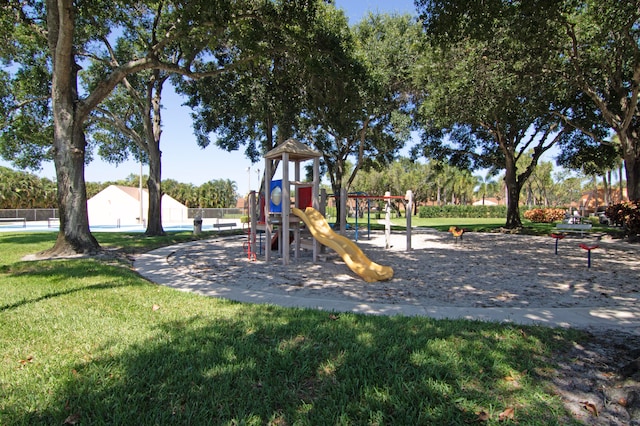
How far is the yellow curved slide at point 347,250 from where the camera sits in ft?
25.7

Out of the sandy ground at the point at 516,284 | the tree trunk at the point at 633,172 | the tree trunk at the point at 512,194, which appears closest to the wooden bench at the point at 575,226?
the tree trunk at the point at 633,172

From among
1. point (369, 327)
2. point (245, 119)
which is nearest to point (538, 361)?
point (369, 327)

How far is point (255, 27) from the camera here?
1051cm

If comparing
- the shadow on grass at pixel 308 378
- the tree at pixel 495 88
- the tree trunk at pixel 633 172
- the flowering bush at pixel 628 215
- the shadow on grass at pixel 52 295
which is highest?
the tree at pixel 495 88

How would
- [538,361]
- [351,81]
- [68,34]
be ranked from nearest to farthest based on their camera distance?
[538,361]
[68,34]
[351,81]

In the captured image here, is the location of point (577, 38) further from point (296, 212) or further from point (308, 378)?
point (308, 378)

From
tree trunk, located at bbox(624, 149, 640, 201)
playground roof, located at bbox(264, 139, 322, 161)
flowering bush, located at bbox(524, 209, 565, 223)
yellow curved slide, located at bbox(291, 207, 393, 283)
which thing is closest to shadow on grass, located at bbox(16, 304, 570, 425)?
yellow curved slide, located at bbox(291, 207, 393, 283)

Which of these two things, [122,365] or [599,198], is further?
[599,198]

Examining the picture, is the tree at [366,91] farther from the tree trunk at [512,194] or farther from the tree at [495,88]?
the tree trunk at [512,194]

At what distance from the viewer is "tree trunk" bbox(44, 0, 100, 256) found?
408 inches

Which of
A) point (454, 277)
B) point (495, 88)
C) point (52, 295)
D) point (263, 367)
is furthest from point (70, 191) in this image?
point (495, 88)

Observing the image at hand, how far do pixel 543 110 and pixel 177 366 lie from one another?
19.8m

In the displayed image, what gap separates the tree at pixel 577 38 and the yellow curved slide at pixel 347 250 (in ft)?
18.1

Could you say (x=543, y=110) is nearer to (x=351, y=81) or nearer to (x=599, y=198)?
(x=351, y=81)
